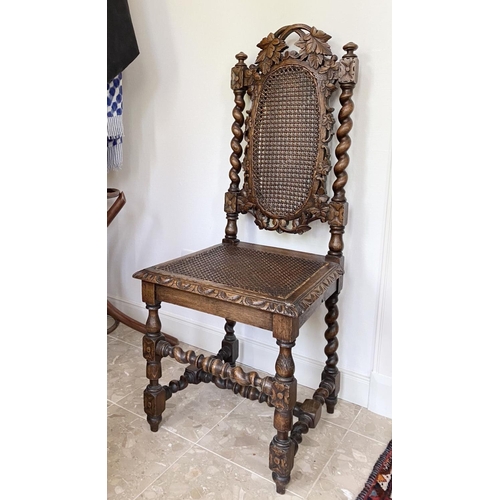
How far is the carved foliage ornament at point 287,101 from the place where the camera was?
1261mm

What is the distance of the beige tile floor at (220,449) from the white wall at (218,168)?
0.21 m

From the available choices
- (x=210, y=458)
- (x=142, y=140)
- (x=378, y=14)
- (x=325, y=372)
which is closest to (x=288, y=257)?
(x=325, y=372)

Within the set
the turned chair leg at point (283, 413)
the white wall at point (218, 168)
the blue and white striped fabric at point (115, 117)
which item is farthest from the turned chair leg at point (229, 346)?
the blue and white striped fabric at point (115, 117)

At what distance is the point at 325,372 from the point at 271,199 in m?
0.63

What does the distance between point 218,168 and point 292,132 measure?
0.42 m

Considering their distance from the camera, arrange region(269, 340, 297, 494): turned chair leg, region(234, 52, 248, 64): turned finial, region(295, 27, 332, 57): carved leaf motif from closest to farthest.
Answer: region(269, 340, 297, 494): turned chair leg → region(295, 27, 332, 57): carved leaf motif → region(234, 52, 248, 64): turned finial

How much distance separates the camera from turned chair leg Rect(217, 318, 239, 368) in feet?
5.33

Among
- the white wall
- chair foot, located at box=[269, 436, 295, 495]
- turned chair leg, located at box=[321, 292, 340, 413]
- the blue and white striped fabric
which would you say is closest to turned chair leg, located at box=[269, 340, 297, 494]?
chair foot, located at box=[269, 436, 295, 495]

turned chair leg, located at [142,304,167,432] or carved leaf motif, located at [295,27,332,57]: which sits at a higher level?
carved leaf motif, located at [295,27,332,57]

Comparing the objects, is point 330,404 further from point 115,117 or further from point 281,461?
point 115,117

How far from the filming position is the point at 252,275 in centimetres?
118

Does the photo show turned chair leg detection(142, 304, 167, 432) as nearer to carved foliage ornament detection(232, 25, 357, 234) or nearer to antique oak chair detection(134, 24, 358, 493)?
antique oak chair detection(134, 24, 358, 493)

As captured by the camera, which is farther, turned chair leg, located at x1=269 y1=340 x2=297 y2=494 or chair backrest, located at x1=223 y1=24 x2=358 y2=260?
chair backrest, located at x1=223 y1=24 x2=358 y2=260

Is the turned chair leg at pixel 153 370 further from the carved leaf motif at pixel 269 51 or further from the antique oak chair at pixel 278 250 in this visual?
the carved leaf motif at pixel 269 51
